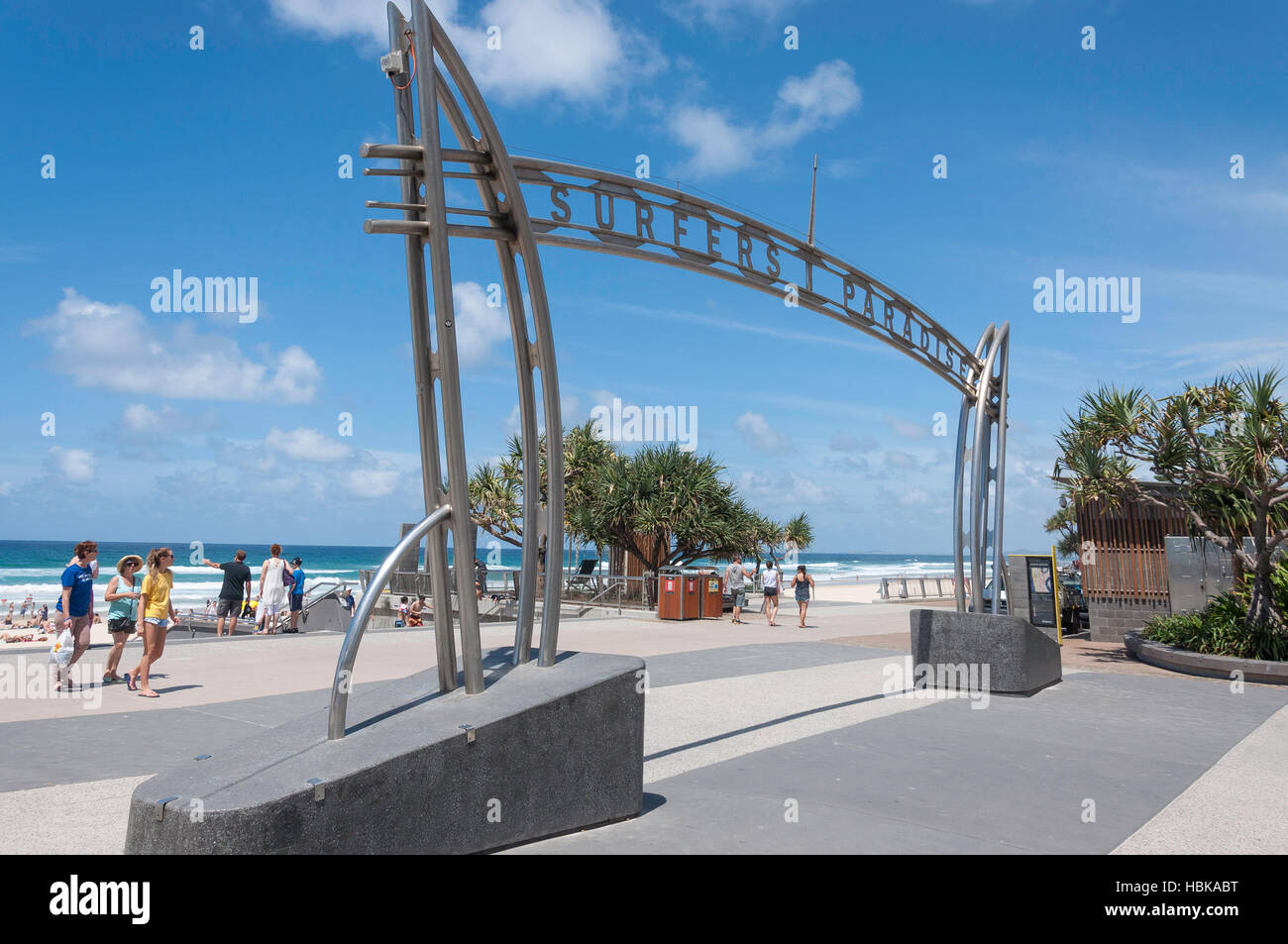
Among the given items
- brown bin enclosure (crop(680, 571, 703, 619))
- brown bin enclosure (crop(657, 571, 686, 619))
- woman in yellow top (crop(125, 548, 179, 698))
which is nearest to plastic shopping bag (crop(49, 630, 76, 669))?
woman in yellow top (crop(125, 548, 179, 698))

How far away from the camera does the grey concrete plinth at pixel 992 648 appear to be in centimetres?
959

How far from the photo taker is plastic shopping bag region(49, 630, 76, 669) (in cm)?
918

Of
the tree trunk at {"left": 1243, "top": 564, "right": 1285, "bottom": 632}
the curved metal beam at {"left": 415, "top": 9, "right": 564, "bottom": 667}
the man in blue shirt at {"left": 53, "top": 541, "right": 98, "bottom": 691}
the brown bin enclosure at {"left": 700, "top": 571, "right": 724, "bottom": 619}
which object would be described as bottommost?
the brown bin enclosure at {"left": 700, "top": 571, "right": 724, "bottom": 619}

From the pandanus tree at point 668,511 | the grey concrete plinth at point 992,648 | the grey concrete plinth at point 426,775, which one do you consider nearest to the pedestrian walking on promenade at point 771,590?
the pandanus tree at point 668,511

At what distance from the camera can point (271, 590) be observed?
55.3 feet

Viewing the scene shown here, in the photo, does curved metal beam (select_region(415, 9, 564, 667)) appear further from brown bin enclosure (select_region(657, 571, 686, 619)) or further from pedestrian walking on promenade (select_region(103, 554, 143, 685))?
brown bin enclosure (select_region(657, 571, 686, 619))

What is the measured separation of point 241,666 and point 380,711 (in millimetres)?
7752

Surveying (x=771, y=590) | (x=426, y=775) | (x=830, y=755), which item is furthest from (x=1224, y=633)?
(x=426, y=775)

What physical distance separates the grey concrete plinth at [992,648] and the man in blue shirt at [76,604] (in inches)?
345

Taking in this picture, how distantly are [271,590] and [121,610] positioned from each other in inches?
283

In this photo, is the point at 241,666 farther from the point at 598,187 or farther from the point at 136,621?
the point at 598,187

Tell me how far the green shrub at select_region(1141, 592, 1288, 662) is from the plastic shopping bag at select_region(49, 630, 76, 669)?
13.4 meters
